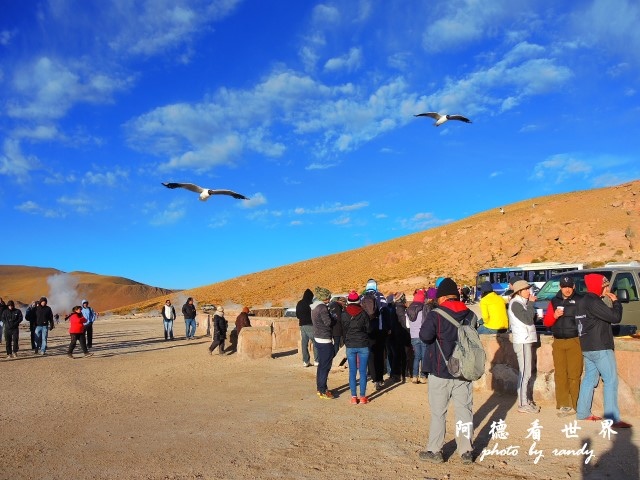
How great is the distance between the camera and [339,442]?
18.8 feet

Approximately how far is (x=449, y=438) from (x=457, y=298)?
1736mm

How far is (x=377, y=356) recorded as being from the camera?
891 cm

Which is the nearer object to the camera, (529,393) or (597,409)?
(597,409)

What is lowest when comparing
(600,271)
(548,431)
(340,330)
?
(548,431)

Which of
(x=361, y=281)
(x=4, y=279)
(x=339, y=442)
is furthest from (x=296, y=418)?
(x=4, y=279)

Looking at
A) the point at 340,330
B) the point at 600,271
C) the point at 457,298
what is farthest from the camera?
the point at 600,271

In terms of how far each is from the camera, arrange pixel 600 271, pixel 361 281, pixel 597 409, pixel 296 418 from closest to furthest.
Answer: pixel 597 409
pixel 296 418
pixel 600 271
pixel 361 281

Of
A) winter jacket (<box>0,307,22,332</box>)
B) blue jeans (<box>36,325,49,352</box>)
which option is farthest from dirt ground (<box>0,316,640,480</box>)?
blue jeans (<box>36,325,49,352</box>)

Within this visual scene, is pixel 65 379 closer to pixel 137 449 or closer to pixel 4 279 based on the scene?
pixel 137 449

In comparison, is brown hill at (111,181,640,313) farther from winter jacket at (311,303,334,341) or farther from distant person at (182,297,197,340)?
winter jacket at (311,303,334,341)

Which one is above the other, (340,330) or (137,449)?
(340,330)

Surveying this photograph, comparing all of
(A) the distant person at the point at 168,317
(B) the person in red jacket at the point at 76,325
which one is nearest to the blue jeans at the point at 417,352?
(B) the person in red jacket at the point at 76,325

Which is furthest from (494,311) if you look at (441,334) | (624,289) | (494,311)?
(441,334)

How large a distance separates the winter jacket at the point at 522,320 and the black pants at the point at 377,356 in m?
2.61
